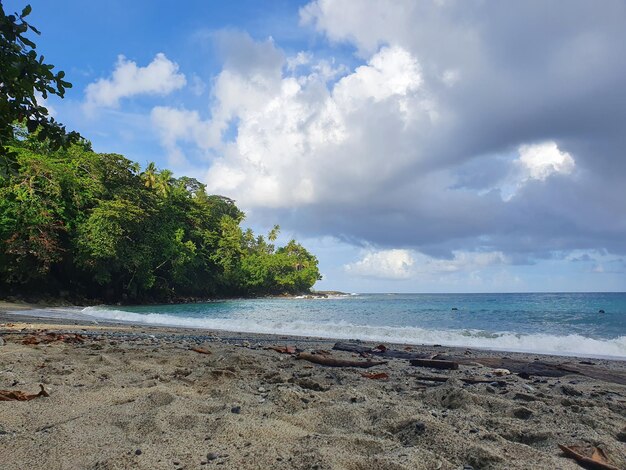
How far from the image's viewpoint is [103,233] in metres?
26.6

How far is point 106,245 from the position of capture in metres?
26.8

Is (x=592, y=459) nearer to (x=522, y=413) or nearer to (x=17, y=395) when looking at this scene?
(x=522, y=413)

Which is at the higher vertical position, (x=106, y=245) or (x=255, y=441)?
(x=106, y=245)

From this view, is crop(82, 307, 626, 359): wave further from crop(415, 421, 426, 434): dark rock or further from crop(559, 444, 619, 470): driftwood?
crop(559, 444, 619, 470): driftwood

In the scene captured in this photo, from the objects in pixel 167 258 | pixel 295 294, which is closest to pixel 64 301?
pixel 167 258

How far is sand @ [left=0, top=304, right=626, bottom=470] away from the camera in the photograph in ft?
7.27

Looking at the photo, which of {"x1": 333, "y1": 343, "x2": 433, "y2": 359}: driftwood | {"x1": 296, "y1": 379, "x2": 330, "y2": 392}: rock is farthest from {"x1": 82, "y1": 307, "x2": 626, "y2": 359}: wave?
{"x1": 296, "y1": 379, "x2": 330, "y2": 392}: rock

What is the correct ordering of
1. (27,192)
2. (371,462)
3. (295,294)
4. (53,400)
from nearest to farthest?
1. (371,462)
2. (53,400)
3. (27,192)
4. (295,294)

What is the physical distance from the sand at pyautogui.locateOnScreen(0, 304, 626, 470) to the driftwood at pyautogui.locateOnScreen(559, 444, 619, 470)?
0.05 m

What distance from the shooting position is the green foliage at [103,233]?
74.6 ft

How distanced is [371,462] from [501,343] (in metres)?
10.9

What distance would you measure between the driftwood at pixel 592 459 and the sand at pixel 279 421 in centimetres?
5

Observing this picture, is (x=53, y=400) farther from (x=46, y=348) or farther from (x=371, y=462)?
(x=46, y=348)

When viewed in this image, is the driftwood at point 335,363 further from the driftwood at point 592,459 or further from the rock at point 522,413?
the driftwood at point 592,459
